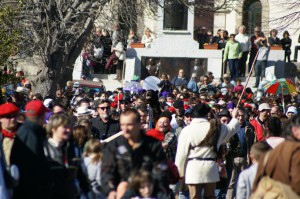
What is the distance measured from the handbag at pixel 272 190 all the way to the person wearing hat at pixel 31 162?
219 cm

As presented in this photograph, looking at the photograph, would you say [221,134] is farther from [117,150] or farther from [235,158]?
[117,150]

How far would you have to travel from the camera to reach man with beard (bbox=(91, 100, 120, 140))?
1742 cm

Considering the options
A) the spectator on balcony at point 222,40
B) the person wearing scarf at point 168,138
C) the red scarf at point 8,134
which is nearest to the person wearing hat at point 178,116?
the person wearing scarf at point 168,138

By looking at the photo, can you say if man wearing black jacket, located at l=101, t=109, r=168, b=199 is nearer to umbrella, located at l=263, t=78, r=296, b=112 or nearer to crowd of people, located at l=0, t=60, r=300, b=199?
crowd of people, located at l=0, t=60, r=300, b=199

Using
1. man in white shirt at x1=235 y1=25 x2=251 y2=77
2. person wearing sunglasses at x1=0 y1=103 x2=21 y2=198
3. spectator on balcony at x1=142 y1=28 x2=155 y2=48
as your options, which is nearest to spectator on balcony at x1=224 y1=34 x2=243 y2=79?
man in white shirt at x1=235 y1=25 x2=251 y2=77

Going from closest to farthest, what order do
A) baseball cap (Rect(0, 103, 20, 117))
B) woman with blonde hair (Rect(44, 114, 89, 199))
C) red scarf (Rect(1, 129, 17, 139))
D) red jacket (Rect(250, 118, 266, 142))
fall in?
1. woman with blonde hair (Rect(44, 114, 89, 199))
2. baseball cap (Rect(0, 103, 20, 117))
3. red scarf (Rect(1, 129, 17, 139))
4. red jacket (Rect(250, 118, 266, 142))

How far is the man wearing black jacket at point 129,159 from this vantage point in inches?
454

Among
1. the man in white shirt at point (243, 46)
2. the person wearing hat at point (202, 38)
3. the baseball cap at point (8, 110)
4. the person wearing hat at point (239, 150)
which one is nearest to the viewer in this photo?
the baseball cap at point (8, 110)

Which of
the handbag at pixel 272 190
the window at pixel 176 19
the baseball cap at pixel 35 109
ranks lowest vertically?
the handbag at pixel 272 190

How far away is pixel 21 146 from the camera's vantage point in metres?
11.8

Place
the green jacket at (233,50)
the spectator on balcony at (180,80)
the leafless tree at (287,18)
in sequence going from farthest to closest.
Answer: the green jacket at (233,50) → the spectator on balcony at (180,80) → the leafless tree at (287,18)

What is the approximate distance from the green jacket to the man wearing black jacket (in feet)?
81.1

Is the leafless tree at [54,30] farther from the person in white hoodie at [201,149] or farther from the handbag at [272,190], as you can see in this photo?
the handbag at [272,190]

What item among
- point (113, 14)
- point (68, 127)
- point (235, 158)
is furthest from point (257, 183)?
point (113, 14)
